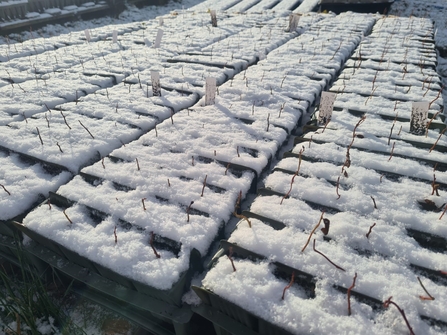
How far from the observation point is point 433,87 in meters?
3.33

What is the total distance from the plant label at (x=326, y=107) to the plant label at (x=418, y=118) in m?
0.61

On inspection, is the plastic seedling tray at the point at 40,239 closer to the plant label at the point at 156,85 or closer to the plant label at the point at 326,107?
the plant label at the point at 156,85

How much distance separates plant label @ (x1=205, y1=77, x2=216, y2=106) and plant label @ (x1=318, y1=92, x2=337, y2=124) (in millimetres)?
1018

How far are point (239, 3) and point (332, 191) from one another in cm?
988

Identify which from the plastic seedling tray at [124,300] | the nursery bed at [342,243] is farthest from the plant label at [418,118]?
the plastic seedling tray at [124,300]

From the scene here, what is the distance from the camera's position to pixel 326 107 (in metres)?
2.71

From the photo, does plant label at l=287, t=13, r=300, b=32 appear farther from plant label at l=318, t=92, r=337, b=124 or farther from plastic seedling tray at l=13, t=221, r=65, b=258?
plastic seedling tray at l=13, t=221, r=65, b=258

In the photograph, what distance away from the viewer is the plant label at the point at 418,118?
2.47 m

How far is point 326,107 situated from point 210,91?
1.11m

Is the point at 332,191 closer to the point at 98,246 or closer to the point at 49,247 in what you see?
the point at 98,246

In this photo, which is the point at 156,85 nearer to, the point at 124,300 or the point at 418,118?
the point at 124,300

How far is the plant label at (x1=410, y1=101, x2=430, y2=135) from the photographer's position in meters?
2.47

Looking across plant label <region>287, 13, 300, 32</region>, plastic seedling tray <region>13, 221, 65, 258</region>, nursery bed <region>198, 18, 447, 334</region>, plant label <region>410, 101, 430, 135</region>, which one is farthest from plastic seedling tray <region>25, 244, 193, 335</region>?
plant label <region>287, 13, 300, 32</region>

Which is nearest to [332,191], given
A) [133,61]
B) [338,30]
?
[133,61]
